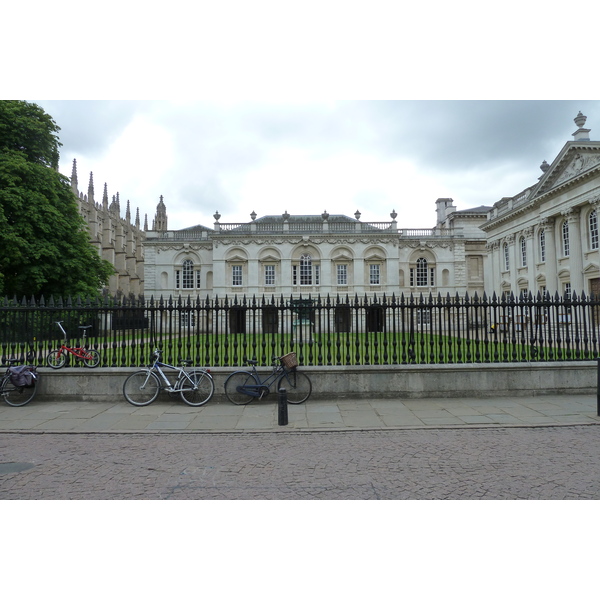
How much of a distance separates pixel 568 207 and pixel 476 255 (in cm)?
2039

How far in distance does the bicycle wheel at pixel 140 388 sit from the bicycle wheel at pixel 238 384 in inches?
57.9

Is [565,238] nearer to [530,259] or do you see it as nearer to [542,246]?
[542,246]

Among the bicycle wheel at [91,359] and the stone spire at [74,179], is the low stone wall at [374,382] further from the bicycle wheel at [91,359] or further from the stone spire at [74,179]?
the stone spire at [74,179]

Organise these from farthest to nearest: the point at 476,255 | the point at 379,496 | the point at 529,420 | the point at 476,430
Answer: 1. the point at 476,255
2. the point at 529,420
3. the point at 476,430
4. the point at 379,496

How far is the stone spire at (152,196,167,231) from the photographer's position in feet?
204

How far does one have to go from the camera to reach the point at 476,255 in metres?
50.6

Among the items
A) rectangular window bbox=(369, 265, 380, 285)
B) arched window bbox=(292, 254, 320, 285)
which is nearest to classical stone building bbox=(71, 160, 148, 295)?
arched window bbox=(292, 254, 320, 285)

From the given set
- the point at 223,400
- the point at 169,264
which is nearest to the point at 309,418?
the point at 223,400

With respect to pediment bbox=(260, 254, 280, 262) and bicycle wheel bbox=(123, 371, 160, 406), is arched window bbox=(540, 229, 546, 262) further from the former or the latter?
bicycle wheel bbox=(123, 371, 160, 406)

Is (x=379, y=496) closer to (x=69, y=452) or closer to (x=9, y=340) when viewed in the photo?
(x=69, y=452)

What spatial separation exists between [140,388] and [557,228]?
33929 mm

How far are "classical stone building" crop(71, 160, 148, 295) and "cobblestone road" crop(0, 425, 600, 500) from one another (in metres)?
44.4

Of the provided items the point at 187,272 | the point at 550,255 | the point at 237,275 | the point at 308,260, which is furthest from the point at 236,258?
the point at 550,255

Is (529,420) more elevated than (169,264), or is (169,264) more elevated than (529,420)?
(169,264)
